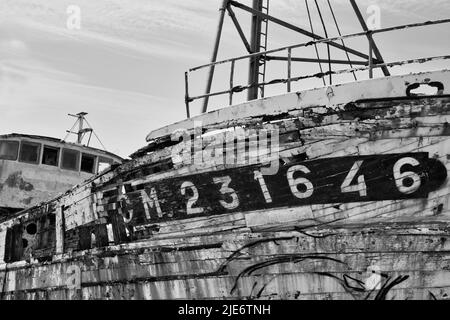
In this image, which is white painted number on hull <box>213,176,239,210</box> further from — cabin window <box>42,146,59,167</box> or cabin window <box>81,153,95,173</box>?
cabin window <box>81,153,95,173</box>

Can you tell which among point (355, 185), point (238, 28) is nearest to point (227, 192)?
point (355, 185)

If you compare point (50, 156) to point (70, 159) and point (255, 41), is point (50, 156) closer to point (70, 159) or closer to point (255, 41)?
point (70, 159)

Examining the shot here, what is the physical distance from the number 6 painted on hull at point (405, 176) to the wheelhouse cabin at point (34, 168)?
7.06 meters

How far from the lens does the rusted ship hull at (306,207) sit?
5223mm

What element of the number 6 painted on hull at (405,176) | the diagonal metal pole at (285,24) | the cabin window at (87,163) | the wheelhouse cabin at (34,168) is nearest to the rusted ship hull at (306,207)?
the number 6 painted on hull at (405,176)

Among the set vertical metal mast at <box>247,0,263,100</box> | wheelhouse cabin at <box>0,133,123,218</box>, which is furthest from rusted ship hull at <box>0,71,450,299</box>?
wheelhouse cabin at <box>0,133,123,218</box>

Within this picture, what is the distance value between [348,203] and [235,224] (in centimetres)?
116

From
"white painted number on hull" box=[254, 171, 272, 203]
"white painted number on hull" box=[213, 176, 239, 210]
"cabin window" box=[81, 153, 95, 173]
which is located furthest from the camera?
"cabin window" box=[81, 153, 95, 173]

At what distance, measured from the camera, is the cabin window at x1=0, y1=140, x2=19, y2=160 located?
10.9 meters

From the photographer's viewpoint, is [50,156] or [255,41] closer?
[255,41]

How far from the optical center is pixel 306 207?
5594 mm

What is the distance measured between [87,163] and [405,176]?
314 inches

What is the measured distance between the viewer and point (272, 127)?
5855 millimetres
